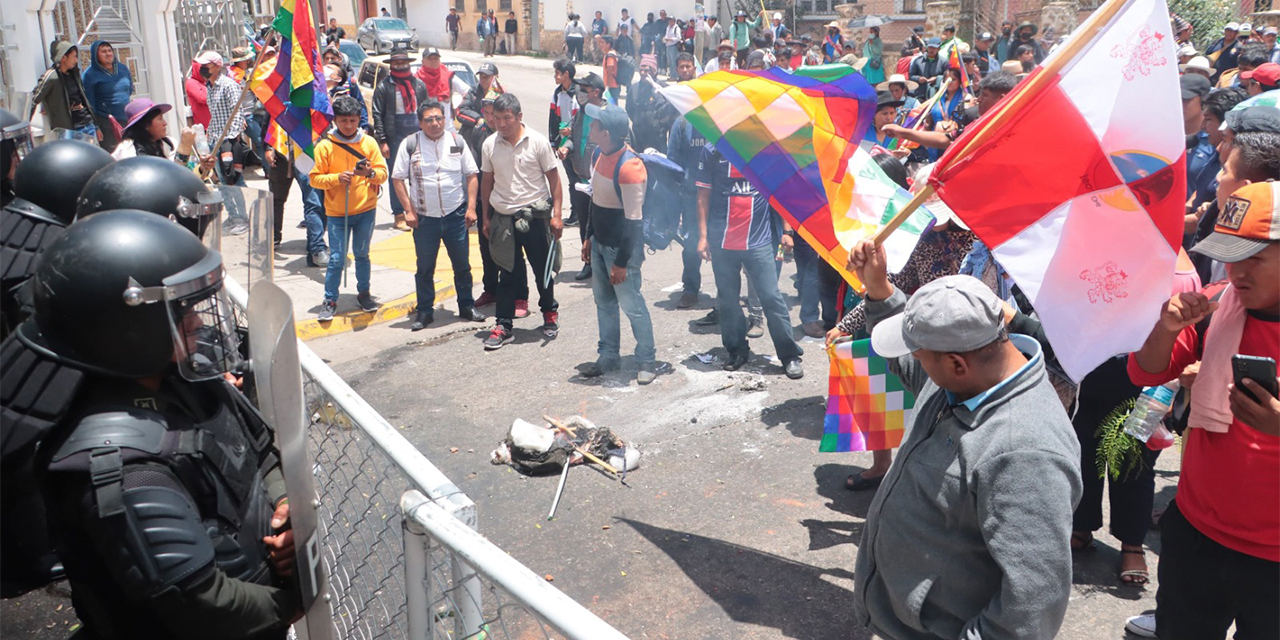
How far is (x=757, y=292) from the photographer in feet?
23.5

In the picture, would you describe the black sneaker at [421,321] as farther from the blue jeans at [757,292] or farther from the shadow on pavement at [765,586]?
the shadow on pavement at [765,586]

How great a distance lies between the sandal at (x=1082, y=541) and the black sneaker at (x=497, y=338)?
4695 mm

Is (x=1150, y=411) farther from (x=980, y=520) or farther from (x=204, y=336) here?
(x=204, y=336)

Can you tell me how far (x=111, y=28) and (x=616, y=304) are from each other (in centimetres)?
1261

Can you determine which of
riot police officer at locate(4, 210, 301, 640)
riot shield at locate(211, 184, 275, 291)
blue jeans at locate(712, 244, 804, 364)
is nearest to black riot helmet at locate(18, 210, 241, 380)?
riot police officer at locate(4, 210, 301, 640)

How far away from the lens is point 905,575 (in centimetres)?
250

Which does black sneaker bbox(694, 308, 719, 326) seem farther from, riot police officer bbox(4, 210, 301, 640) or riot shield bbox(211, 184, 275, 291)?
riot police officer bbox(4, 210, 301, 640)

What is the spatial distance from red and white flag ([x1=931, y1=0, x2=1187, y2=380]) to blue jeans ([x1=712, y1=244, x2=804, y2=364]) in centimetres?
393

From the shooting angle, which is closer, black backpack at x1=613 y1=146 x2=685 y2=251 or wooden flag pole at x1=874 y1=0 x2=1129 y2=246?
wooden flag pole at x1=874 y1=0 x2=1129 y2=246

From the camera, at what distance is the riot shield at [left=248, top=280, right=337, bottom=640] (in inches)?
75.1

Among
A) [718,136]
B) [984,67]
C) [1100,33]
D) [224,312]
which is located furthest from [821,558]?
[984,67]

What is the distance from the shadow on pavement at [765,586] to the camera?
4.10 metres

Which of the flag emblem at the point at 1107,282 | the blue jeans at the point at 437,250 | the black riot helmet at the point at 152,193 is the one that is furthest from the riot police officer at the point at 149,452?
the blue jeans at the point at 437,250

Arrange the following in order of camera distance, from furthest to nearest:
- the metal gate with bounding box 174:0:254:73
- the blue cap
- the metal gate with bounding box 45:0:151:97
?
1. the metal gate with bounding box 174:0:254:73
2. the metal gate with bounding box 45:0:151:97
3. the blue cap
